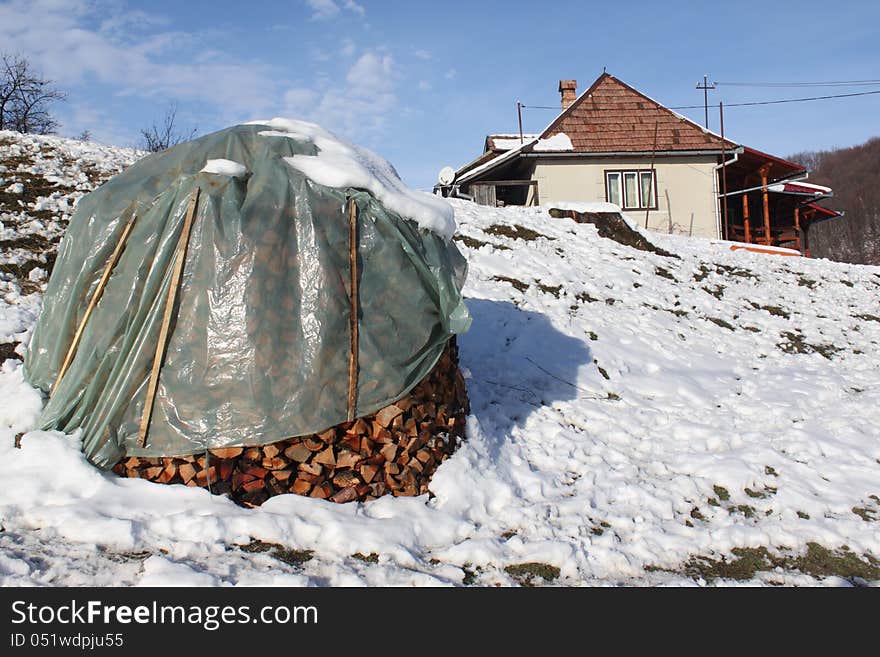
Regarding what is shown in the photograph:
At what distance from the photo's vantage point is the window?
72.4 feet

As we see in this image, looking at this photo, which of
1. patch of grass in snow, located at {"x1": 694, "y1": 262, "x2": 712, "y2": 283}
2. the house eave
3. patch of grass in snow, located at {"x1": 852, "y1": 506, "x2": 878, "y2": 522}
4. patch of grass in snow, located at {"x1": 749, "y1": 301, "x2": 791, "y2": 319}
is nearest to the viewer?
patch of grass in snow, located at {"x1": 852, "y1": 506, "x2": 878, "y2": 522}

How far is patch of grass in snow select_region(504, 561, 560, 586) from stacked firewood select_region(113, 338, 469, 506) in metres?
0.95

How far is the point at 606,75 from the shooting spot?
23047 mm

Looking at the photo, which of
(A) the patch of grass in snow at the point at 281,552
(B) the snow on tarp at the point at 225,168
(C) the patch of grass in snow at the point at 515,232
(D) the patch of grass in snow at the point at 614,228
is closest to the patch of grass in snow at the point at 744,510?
(A) the patch of grass in snow at the point at 281,552

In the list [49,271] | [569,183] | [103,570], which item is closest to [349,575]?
[103,570]

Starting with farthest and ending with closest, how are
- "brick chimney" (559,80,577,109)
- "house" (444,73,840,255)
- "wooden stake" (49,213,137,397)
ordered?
"brick chimney" (559,80,577,109), "house" (444,73,840,255), "wooden stake" (49,213,137,397)

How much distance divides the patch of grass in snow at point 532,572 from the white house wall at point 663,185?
18813mm

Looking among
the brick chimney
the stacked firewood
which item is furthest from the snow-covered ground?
the brick chimney

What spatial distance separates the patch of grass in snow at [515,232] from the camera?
12023 millimetres

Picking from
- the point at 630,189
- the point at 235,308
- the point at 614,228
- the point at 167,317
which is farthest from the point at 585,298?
→ the point at 630,189

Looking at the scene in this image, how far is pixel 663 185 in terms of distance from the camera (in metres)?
22.4

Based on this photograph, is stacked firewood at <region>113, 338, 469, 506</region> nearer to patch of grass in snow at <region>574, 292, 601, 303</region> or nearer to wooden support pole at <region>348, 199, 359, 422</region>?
wooden support pole at <region>348, 199, 359, 422</region>
